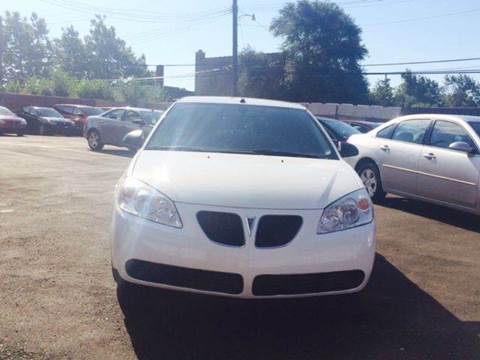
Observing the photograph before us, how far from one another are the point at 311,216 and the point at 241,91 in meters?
43.2

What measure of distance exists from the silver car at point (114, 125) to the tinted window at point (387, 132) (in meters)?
9.55

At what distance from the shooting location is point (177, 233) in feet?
10.6

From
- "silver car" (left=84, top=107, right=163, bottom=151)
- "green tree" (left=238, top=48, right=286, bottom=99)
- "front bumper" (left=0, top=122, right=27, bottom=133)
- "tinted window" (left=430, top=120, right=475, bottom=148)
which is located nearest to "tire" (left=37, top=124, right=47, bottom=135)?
"front bumper" (left=0, top=122, right=27, bottom=133)

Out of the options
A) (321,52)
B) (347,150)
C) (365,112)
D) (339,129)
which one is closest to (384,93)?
(321,52)

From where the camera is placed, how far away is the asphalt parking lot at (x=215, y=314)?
322 centimetres

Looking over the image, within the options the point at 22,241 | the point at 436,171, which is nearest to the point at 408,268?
the point at 436,171

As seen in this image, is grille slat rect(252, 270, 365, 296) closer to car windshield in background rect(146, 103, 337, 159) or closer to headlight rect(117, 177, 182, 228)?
headlight rect(117, 177, 182, 228)

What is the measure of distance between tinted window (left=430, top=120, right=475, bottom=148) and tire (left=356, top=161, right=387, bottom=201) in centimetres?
113

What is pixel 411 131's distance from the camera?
26.0 feet

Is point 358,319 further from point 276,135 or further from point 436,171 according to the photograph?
point 436,171

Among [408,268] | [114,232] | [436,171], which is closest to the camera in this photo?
[114,232]

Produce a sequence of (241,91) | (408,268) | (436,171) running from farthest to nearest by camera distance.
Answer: (241,91) → (436,171) → (408,268)

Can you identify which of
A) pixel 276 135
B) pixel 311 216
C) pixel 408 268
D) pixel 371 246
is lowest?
pixel 408 268

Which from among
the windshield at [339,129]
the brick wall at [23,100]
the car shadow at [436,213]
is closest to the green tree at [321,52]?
the brick wall at [23,100]
